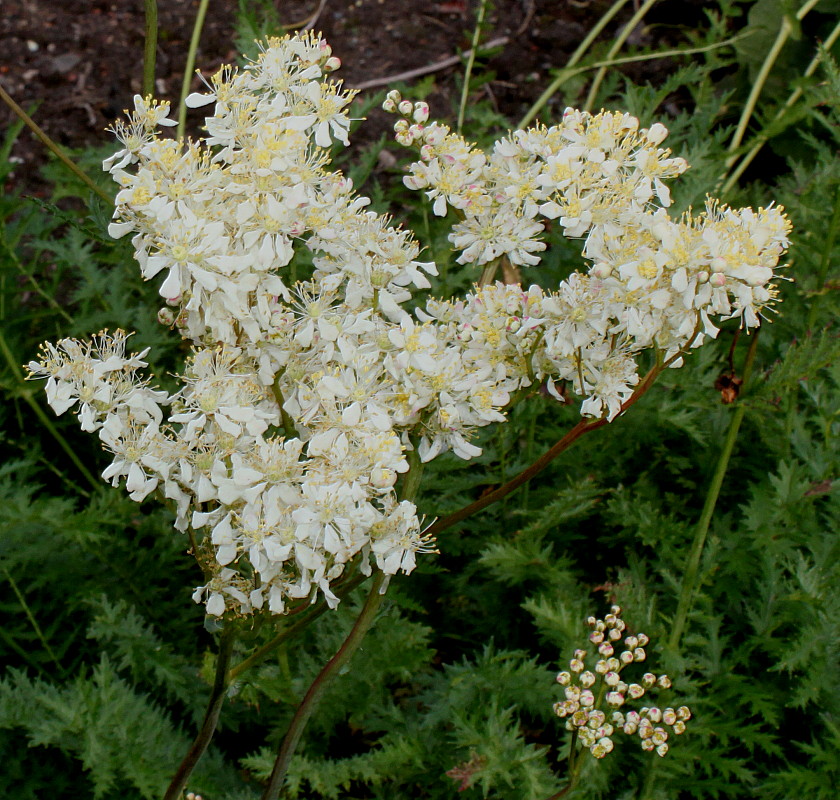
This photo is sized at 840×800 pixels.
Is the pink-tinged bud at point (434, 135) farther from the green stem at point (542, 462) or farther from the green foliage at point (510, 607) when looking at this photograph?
the green foliage at point (510, 607)

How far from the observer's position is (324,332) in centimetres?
154

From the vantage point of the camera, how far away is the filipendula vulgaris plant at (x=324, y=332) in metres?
1.43

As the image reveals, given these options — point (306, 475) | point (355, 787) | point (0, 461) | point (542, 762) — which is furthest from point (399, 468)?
point (0, 461)

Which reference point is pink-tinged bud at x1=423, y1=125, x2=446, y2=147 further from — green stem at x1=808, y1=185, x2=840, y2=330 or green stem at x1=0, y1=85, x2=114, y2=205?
green stem at x1=808, y1=185, x2=840, y2=330

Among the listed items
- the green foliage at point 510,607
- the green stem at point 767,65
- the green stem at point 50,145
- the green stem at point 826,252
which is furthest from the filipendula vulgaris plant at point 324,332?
A: the green stem at point 767,65

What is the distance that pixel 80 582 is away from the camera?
289cm

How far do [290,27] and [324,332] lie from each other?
3573mm

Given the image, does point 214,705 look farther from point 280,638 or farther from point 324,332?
point 324,332

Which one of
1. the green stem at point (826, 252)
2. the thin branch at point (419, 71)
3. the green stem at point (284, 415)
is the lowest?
the green stem at point (284, 415)

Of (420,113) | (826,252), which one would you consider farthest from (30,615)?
(826,252)

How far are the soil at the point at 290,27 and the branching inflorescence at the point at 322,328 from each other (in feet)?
10.2

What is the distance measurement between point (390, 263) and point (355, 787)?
1.78m

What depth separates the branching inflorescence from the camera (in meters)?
1.43

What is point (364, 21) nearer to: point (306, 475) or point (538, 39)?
point (538, 39)
